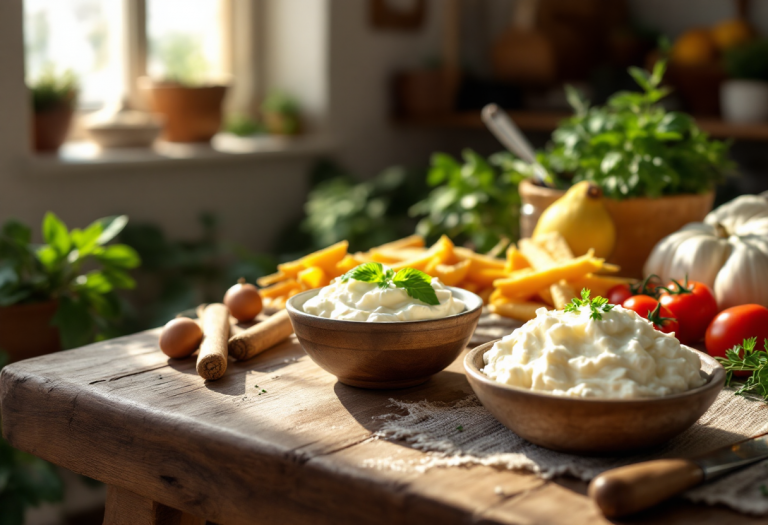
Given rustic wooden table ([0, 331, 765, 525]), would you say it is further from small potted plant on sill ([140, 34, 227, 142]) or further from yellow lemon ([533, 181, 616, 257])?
small potted plant on sill ([140, 34, 227, 142])

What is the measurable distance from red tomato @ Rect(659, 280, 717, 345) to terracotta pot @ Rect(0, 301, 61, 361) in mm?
1418

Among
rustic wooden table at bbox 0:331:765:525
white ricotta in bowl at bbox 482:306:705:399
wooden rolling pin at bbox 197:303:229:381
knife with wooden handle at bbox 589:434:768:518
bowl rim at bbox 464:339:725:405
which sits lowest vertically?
rustic wooden table at bbox 0:331:765:525

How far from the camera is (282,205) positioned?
11.3 ft

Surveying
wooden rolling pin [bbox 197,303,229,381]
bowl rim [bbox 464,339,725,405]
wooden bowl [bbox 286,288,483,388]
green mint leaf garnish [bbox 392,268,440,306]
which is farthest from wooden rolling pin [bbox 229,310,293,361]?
bowl rim [bbox 464,339,725,405]

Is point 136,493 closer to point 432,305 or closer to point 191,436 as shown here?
point 191,436

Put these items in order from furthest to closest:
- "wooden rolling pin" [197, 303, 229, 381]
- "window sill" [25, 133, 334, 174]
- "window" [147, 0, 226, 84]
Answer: "window" [147, 0, 226, 84]
"window sill" [25, 133, 334, 174]
"wooden rolling pin" [197, 303, 229, 381]

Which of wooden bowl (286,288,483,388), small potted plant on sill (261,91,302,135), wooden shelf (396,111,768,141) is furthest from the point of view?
small potted plant on sill (261,91,302,135)

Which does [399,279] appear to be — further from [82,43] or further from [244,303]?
[82,43]

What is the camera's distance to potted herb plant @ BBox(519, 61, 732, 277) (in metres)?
1.60

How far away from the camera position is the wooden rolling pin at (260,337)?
1192 mm

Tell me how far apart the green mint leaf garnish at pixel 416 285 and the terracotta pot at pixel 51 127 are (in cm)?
203

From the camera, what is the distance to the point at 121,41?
303 centimetres

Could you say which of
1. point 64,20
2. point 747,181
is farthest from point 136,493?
point 747,181

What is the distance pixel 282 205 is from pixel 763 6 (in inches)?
83.7
